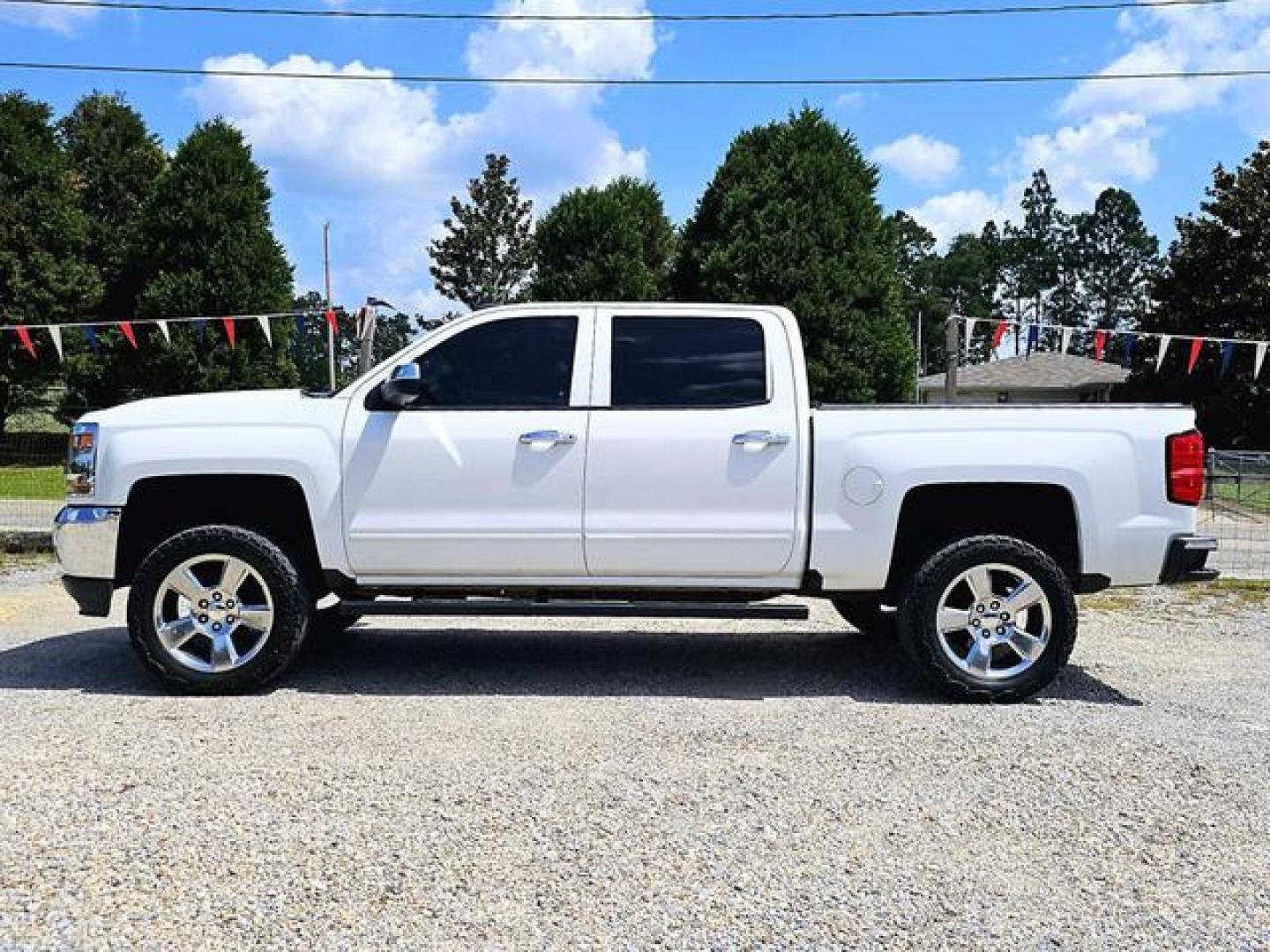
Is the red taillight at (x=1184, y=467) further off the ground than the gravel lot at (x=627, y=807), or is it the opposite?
the red taillight at (x=1184, y=467)

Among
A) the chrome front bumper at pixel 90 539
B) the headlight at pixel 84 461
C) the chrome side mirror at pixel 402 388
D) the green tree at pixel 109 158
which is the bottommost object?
the chrome front bumper at pixel 90 539

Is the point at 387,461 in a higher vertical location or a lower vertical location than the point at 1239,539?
higher

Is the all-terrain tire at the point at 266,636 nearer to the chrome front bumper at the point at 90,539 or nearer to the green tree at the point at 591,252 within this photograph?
the chrome front bumper at the point at 90,539

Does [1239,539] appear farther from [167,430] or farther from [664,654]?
[167,430]

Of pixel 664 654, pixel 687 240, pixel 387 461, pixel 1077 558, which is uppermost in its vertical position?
pixel 687 240

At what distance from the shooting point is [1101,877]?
3451 millimetres

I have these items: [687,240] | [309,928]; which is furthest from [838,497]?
[687,240]

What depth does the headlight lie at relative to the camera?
5578 millimetres

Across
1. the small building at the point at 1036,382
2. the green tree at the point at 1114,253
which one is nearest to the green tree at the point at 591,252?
the small building at the point at 1036,382

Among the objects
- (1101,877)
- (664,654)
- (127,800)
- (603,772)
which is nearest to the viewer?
(1101,877)

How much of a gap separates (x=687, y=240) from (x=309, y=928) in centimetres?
2228

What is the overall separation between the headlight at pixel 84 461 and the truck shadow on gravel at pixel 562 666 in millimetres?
1051

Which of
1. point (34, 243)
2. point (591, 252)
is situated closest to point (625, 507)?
point (591, 252)

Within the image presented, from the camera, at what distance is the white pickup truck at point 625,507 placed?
5.53m
